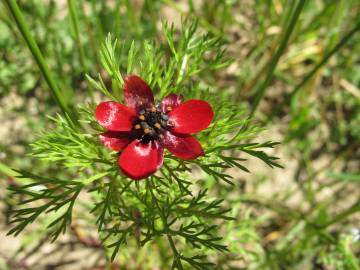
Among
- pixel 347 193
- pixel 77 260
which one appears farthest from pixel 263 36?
pixel 77 260

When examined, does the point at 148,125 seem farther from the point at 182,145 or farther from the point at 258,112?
the point at 258,112

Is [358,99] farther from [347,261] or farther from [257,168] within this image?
[347,261]

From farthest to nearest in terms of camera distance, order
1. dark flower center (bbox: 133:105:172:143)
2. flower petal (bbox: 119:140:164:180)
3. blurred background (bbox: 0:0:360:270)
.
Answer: blurred background (bbox: 0:0:360:270), dark flower center (bbox: 133:105:172:143), flower petal (bbox: 119:140:164:180)

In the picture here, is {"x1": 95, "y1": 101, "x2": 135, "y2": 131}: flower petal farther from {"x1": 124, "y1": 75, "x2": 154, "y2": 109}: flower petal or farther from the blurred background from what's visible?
the blurred background

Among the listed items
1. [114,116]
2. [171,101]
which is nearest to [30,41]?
[114,116]

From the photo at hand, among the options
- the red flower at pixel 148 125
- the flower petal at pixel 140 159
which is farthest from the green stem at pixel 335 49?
the flower petal at pixel 140 159

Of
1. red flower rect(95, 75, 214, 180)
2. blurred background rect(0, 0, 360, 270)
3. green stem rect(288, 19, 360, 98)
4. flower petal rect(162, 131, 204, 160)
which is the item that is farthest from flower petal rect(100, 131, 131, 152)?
blurred background rect(0, 0, 360, 270)

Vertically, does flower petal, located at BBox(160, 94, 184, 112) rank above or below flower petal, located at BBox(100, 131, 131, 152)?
above

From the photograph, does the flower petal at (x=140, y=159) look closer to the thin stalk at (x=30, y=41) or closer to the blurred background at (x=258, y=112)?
the thin stalk at (x=30, y=41)

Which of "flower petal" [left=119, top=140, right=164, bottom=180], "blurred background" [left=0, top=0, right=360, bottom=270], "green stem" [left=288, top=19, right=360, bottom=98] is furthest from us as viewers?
"blurred background" [left=0, top=0, right=360, bottom=270]
